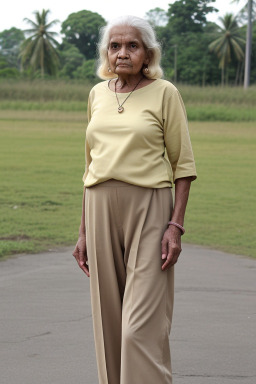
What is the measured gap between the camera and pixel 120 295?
3520 mm

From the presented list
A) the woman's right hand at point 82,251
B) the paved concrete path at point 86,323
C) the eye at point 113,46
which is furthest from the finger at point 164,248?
the paved concrete path at point 86,323

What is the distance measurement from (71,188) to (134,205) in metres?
11.4

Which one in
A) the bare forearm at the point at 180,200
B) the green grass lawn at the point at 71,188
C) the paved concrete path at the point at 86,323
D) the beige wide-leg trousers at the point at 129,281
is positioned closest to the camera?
the beige wide-leg trousers at the point at 129,281

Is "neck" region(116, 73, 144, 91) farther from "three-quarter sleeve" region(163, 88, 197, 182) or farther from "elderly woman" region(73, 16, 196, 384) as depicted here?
"three-quarter sleeve" region(163, 88, 197, 182)

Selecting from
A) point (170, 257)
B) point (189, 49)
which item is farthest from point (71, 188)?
point (189, 49)

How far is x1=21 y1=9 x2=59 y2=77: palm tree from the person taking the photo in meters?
78.6

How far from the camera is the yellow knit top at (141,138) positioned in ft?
11.1

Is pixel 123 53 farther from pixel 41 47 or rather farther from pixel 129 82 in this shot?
pixel 41 47

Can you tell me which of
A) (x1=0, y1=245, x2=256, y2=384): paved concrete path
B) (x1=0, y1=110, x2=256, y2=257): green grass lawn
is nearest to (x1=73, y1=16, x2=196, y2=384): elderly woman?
A: (x1=0, y1=245, x2=256, y2=384): paved concrete path

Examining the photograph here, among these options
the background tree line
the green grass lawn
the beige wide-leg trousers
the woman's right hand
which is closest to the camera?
the beige wide-leg trousers

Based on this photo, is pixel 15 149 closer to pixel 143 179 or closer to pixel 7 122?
pixel 7 122

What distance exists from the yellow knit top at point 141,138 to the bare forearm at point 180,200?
0.04 m

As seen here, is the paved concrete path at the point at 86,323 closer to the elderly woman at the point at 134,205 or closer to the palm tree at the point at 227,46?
the elderly woman at the point at 134,205

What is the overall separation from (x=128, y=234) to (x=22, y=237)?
6.47 meters
